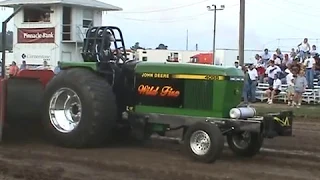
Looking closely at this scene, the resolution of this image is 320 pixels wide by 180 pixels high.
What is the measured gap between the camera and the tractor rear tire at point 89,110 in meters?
9.59

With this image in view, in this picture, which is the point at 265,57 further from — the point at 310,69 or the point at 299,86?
the point at 299,86

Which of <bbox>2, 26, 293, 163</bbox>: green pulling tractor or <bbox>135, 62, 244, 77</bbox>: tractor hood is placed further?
<bbox>135, 62, 244, 77</bbox>: tractor hood

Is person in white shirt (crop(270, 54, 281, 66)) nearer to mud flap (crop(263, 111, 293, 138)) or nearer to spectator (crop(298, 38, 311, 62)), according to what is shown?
spectator (crop(298, 38, 311, 62))

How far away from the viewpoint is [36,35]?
3647cm

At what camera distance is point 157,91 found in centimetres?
969

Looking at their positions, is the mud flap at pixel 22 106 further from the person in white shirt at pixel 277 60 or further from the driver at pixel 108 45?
the person in white shirt at pixel 277 60

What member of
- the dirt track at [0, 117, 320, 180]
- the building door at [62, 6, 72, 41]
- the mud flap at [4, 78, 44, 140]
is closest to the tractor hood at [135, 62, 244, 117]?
the dirt track at [0, 117, 320, 180]

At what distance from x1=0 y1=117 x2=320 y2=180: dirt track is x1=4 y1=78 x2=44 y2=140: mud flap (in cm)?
47

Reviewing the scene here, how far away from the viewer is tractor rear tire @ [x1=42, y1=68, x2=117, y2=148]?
378 inches

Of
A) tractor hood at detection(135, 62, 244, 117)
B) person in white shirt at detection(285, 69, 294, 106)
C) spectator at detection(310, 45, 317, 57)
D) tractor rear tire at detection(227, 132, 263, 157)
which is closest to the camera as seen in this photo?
tractor hood at detection(135, 62, 244, 117)

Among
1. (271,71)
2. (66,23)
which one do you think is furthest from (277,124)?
(66,23)

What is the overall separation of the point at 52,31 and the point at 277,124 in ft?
93.3

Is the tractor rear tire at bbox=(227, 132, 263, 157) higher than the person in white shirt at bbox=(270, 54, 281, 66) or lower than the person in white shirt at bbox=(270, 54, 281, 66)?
lower

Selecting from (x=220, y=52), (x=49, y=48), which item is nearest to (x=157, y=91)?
(x=49, y=48)
